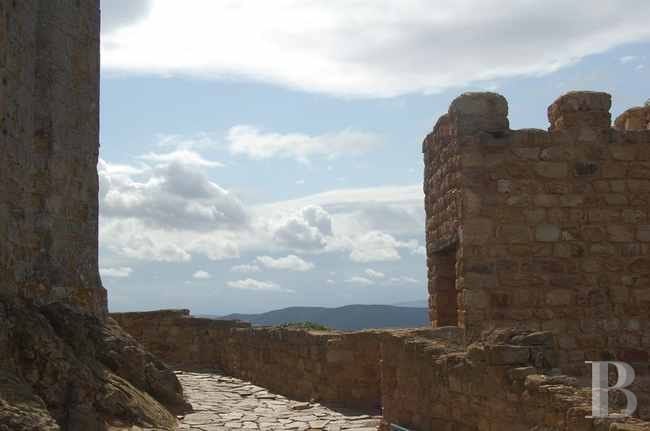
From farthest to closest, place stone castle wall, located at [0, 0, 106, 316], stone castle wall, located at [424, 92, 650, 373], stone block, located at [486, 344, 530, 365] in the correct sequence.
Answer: stone castle wall, located at [424, 92, 650, 373]
stone castle wall, located at [0, 0, 106, 316]
stone block, located at [486, 344, 530, 365]

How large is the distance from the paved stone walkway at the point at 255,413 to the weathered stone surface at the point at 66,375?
0.70 meters

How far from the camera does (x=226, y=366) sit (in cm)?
1438

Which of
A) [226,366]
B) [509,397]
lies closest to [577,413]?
[509,397]

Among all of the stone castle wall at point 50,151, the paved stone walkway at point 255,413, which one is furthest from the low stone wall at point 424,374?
the stone castle wall at point 50,151

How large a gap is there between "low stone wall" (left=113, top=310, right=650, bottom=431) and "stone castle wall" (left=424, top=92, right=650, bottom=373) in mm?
929

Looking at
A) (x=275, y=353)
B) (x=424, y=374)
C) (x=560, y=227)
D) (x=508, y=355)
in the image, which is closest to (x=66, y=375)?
(x=424, y=374)

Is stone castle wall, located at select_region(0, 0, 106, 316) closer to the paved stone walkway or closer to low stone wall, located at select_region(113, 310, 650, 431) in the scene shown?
the paved stone walkway

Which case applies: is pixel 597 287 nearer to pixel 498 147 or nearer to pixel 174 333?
Answer: pixel 498 147

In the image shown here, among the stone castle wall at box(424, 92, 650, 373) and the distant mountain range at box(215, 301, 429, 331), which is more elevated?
the stone castle wall at box(424, 92, 650, 373)

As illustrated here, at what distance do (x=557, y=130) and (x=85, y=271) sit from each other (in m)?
5.90

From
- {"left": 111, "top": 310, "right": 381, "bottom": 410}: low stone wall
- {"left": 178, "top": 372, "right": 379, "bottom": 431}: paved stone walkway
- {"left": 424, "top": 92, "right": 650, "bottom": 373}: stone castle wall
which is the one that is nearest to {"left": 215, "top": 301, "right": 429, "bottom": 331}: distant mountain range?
{"left": 111, "top": 310, "right": 381, "bottom": 410}: low stone wall

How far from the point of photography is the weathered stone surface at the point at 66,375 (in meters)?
5.91

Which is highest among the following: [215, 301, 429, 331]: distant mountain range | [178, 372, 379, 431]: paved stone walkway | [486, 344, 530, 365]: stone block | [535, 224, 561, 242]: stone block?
[535, 224, 561, 242]: stone block

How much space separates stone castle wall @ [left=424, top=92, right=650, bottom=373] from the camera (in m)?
9.18
